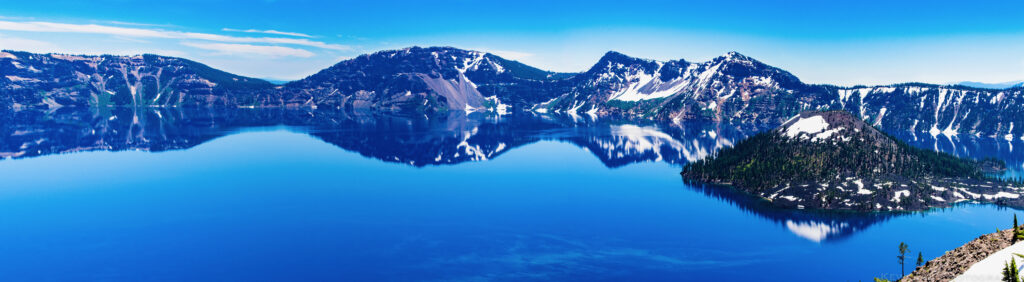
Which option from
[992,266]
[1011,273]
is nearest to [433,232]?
[992,266]

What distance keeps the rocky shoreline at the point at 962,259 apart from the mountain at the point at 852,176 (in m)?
89.2

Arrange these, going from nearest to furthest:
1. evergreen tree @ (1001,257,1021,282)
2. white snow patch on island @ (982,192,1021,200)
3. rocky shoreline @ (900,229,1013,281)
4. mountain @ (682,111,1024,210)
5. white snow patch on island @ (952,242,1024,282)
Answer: evergreen tree @ (1001,257,1021,282), white snow patch on island @ (952,242,1024,282), rocky shoreline @ (900,229,1013,281), mountain @ (682,111,1024,210), white snow patch on island @ (982,192,1021,200)

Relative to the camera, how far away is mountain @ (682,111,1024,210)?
143 metres

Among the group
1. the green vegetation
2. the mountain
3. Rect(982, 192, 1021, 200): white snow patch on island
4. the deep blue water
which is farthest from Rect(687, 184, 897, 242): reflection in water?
the green vegetation

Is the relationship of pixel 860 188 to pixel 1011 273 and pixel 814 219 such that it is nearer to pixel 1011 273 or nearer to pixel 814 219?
pixel 814 219

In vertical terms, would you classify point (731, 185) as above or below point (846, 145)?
below

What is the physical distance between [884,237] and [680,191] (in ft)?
189

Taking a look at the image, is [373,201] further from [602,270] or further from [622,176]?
[622,176]

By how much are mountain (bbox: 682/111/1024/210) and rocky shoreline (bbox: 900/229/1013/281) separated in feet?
293

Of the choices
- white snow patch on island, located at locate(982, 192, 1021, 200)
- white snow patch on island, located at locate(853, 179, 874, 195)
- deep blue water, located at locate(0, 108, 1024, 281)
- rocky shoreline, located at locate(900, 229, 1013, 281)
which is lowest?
deep blue water, located at locate(0, 108, 1024, 281)

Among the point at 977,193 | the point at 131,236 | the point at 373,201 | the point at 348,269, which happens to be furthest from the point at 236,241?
the point at 977,193

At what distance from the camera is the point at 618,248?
4144 inches

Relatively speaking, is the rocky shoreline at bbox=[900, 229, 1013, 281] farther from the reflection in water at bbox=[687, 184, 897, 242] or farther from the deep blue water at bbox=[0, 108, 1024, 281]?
the reflection in water at bbox=[687, 184, 897, 242]

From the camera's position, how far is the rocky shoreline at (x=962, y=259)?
51312mm
